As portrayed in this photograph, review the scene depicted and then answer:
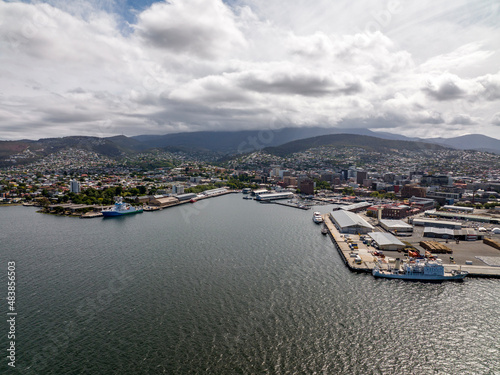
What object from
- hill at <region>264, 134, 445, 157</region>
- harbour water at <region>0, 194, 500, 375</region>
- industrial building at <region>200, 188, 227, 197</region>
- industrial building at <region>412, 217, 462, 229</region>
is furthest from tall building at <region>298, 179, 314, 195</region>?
hill at <region>264, 134, 445, 157</region>

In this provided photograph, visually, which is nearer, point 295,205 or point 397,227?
point 397,227

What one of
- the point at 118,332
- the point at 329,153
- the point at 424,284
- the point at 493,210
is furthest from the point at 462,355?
the point at 329,153

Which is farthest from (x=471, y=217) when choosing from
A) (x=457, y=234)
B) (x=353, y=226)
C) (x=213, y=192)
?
(x=213, y=192)

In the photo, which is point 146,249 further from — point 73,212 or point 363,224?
point 73,212

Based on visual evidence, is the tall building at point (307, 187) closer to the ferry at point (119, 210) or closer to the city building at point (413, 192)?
the city building at point (413, 192)

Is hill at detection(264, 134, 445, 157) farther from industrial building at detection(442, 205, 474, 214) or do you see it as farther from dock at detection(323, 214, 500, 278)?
dock at detection(323, 214, 500, 278)

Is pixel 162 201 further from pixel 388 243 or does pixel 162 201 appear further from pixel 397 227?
pixel 388 243

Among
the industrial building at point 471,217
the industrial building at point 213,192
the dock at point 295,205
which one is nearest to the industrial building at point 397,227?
the industrial building at point 471,217
